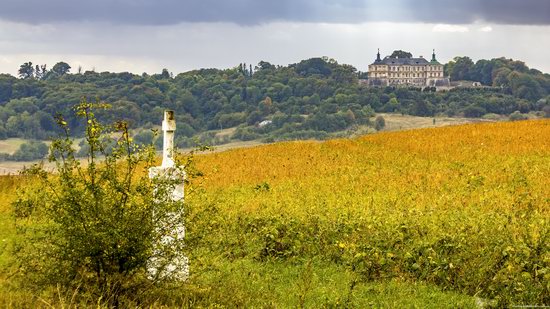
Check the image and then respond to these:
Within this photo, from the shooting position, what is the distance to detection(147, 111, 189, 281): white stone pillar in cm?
1227

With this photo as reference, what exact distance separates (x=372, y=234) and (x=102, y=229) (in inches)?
261

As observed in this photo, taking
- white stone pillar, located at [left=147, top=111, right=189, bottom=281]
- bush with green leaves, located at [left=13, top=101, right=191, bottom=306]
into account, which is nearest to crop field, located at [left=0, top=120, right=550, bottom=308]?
white stone pillar, located at [left=147, top=111, right=189, bottom=281]

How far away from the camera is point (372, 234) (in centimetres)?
1666

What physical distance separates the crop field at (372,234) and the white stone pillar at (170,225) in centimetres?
20

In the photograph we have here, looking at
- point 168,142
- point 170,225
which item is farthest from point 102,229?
Answer: point 168,142

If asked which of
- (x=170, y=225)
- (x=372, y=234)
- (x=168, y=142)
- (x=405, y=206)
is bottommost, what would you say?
(x=405, y=206)

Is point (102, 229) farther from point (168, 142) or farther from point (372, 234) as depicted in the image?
point (372, 234)

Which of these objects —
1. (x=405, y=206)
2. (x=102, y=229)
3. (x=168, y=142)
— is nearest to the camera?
(x=102, y=229)

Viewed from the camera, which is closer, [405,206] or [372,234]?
[372,234]

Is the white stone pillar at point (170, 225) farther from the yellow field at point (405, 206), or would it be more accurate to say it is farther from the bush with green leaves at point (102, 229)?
the yellow field at point (405, 206)

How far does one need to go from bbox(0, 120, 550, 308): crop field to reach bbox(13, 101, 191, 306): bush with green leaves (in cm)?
53

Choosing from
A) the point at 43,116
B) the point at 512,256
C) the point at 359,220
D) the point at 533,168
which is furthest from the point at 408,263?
the point at 43,116

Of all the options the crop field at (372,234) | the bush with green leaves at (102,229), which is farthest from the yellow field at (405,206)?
the bush with green leaves at (102,229)

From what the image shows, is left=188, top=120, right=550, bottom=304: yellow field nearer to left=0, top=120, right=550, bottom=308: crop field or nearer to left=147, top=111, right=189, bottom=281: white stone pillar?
left=0, top=120, right=550, bottom=308: crop field
